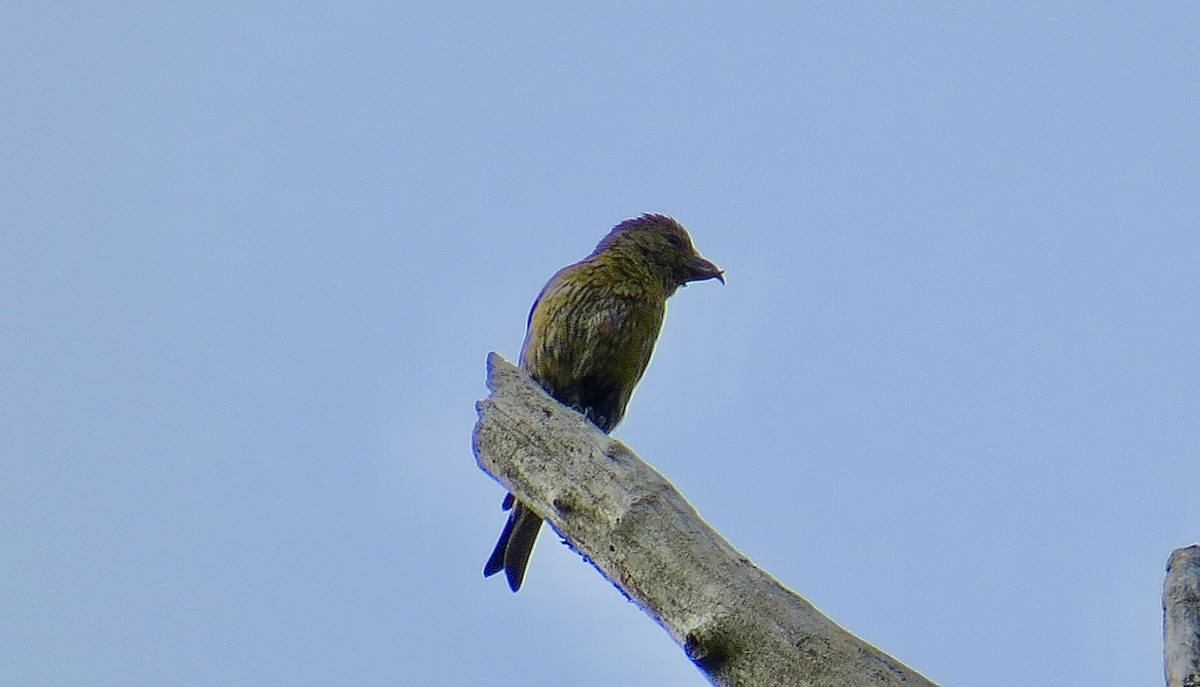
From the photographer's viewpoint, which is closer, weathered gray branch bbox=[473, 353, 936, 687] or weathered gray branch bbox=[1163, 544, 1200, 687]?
weathered gray branch bbox=[1163, 544, 1200, 687]

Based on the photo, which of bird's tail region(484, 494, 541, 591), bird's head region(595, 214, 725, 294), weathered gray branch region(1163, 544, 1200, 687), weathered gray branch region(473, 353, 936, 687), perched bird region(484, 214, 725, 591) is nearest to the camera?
weathered gray branch region(1163, 544, 1200, 687)

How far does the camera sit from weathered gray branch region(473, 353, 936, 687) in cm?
270

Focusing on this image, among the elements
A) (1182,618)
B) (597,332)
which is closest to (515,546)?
(597,332)

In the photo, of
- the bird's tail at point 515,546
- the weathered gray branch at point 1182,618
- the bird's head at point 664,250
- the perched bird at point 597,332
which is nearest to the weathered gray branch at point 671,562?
the weathered gray branch at point 1182,618

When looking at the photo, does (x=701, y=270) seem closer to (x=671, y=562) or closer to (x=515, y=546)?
(x=515, y=546)

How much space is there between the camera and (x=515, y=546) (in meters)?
5.89

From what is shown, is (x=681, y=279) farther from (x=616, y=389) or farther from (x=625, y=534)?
(x=625, y=534)

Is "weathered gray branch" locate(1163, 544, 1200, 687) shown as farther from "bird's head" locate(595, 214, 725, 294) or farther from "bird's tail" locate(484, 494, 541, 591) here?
"bird's head" locate(595, 214, 725, 294)

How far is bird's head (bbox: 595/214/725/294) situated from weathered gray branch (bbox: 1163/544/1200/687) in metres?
4.40

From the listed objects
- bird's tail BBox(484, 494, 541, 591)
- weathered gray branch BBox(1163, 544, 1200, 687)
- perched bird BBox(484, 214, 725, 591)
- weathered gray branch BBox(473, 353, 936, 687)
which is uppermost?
perched bird BBox(484, 214, 725, 591)

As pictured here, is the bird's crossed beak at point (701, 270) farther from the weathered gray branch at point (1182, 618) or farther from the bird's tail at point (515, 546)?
the weathered gray branch at point (1182, 618)

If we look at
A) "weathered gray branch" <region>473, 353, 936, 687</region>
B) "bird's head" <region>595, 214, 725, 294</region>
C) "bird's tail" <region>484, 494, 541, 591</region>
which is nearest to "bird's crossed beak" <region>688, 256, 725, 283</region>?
"bird's head" <region>595, 214, 725, 294</region>

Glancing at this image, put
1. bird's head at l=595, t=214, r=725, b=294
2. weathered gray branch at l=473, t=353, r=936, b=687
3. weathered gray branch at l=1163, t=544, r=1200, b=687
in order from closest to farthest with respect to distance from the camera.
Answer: weathered gray branch at l=1163, t=544, r=1200, b=687 → weathered gray branch at l=473, t=353, r=936, b=687 → bird's head at l=595, t=214, r=725, b=294

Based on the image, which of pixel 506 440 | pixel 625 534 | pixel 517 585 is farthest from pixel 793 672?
pixel 517 585
